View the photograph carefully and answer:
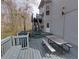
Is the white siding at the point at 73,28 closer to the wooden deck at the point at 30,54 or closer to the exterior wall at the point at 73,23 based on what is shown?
the exterior wall at the point at 73,23

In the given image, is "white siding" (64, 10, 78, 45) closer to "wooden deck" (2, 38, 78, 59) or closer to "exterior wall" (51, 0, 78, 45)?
"exterior wall" (51, 0, 78, 45)

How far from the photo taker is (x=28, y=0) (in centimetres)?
634

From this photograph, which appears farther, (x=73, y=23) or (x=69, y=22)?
(x=69, y=22)

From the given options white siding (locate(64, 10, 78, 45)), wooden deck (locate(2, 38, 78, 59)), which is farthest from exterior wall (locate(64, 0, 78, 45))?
wooden deck (locate(2, 38, 78, 59))

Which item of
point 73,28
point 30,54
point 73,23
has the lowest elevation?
point 30,54

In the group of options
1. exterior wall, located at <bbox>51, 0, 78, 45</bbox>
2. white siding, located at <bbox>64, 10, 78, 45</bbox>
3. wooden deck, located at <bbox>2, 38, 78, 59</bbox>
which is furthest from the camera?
exterior wall, located at <bbox>51, 0, 78, 45</bbox>

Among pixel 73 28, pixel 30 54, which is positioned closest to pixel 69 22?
pixel 73 28

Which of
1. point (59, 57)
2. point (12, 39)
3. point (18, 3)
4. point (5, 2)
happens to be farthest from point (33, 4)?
point (59, 57)

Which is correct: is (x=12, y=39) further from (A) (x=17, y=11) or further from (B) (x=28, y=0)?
Answer: (B) (x=28, y=0)

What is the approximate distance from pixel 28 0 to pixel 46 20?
3.84 meters

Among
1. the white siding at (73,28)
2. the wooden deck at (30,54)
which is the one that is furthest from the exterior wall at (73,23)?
the wooden deck at (30,54)

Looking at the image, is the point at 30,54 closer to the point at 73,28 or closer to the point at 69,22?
the point at 73,28

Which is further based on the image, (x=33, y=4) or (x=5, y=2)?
(x=33, y=4)

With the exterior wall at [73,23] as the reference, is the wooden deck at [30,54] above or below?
below
